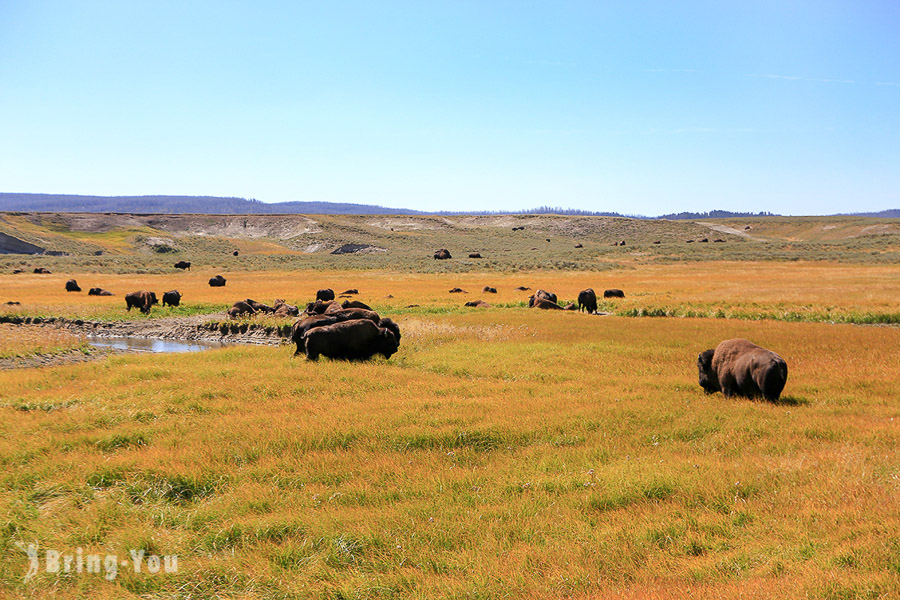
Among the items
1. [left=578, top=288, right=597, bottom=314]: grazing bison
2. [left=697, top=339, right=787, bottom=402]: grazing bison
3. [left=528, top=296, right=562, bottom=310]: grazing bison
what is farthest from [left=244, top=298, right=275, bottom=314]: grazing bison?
[left=697, top=339, right=787, bottom=402]: grazing bison

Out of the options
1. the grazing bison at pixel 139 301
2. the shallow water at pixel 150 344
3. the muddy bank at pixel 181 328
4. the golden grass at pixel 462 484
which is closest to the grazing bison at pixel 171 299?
the grazing bison at pixel 139 301

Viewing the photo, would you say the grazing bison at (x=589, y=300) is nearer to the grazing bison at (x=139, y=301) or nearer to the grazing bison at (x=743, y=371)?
the grazing bison at (x=743, y=371)

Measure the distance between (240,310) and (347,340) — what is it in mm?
17004

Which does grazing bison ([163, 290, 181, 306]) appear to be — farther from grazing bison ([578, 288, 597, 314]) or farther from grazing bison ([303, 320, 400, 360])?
grazing bison ([578, 288, 597, 314])

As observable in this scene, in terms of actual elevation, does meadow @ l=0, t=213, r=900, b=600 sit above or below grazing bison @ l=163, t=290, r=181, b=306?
above

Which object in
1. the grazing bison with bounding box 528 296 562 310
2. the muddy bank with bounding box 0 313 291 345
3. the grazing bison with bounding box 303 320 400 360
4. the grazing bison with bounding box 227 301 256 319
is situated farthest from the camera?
the grazing bison with bounding box 528 296 562 310

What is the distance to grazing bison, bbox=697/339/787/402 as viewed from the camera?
1307 cm

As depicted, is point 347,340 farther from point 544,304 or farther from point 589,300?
point 589,300

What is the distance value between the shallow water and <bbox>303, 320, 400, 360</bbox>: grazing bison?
1000 centimetres

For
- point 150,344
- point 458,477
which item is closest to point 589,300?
point 150,344

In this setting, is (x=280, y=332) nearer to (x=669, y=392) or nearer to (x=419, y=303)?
(x=419, y=303)

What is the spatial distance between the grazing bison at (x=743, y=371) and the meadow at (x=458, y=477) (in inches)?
22.7

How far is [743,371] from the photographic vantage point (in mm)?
13703

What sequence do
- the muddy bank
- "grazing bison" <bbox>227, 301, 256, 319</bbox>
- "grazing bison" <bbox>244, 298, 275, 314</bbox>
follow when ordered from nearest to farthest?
the muddy bank
"grazing bison" <bbox>227, 301, 256, 319</bbox>
"grazing bison" <bbox>244, 298, 275, 314</bbox>
